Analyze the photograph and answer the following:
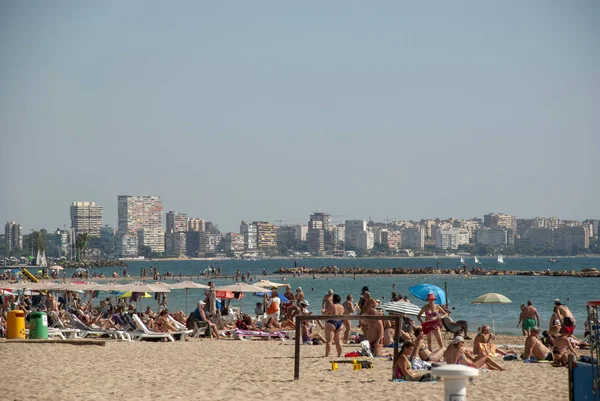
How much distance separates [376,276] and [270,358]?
3117 inches

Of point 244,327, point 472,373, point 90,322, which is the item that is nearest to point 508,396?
point 472,373

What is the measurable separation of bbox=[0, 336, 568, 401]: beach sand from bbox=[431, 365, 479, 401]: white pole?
4.89 meters

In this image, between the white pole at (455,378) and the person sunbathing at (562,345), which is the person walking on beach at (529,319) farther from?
the white pole at (455,378)

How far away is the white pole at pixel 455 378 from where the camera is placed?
6129mm

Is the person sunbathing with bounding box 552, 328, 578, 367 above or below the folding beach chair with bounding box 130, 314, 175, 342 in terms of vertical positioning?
above

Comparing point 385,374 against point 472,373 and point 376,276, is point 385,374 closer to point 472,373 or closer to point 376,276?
point 472,373

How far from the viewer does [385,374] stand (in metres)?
13.3

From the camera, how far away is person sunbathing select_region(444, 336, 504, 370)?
13.3 meters

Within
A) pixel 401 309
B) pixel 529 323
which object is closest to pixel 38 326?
pixel 401 309

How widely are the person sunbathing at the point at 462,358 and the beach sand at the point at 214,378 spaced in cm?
29

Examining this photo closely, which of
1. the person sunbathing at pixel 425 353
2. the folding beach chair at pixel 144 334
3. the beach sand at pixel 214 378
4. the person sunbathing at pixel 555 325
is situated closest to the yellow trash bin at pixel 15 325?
the beach sand at pixel 214 378

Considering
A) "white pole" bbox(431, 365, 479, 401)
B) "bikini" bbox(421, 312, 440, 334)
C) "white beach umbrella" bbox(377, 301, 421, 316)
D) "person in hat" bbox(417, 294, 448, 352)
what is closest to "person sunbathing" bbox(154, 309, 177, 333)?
"white beach umbrella" bbox(377, 301, 421, 316)

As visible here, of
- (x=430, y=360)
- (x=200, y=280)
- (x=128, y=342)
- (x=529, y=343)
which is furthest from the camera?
(x=200, y=280)

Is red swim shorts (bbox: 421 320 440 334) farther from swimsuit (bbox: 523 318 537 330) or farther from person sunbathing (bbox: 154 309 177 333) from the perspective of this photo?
person sunbathing (bbox: 154 309 177 333)
